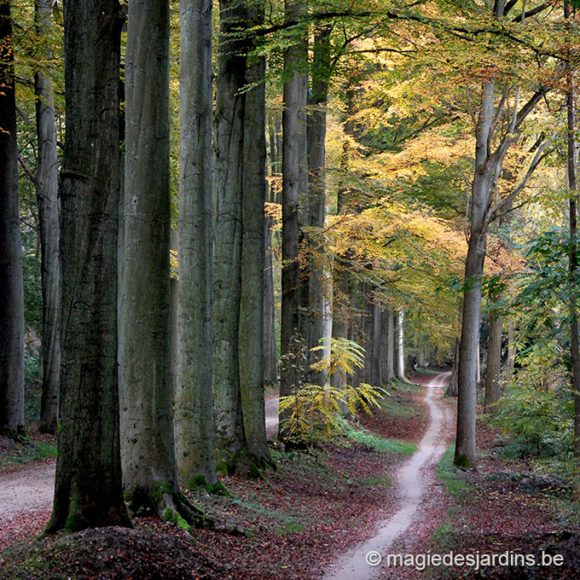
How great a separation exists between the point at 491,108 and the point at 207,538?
13.0 m

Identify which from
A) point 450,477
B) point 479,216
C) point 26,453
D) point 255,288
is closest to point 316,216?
point 479,216

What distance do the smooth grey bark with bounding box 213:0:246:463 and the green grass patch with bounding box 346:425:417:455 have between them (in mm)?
10361

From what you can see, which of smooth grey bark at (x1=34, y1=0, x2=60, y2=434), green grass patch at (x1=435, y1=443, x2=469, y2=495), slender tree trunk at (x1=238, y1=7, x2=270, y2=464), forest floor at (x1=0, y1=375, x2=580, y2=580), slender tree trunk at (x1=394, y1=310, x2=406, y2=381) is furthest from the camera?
slender tree trunk at (x1=394, y1=310, x2=406, y2=381)

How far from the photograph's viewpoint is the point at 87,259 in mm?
6559

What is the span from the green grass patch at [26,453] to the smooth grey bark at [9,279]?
430 mm

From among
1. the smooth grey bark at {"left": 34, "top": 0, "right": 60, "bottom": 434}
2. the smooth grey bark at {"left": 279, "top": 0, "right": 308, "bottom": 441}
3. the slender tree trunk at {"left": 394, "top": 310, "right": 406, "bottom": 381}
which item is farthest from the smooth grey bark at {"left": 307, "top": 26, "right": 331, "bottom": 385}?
the slender tree trunk at {"left": 394, "top": 310, "right": 406, "bottom": 381}

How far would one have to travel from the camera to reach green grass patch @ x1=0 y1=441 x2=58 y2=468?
14932 millimetres

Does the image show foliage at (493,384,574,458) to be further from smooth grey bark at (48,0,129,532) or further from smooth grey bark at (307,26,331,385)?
smooth grey bark at (48,0,129,532)

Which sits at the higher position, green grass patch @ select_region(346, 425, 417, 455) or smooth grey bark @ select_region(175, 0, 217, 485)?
smooth grey bark @ select_region(175, 0, 217, 485)

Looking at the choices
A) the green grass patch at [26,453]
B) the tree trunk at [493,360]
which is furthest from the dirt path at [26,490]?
the tree trunk at [493,360]

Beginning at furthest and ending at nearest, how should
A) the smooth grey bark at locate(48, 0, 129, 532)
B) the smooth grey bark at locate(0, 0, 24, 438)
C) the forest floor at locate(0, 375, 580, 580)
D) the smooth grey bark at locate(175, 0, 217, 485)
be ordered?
the smooth grey bark at locate(0, 0, 24, 438) < the smooth grey bark at locate(175, 0, 217, 485) < the smooth grey bark at locate(48, 0, 129, 532) < the forest floor at locate(0, 375, 580, 580)

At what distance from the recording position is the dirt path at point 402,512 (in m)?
8.23

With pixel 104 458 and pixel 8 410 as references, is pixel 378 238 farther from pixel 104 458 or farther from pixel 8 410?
pixel 104 458

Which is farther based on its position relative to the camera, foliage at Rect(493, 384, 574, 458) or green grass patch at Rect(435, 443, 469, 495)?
foliage at Rect(493, 384, 574, 458)
